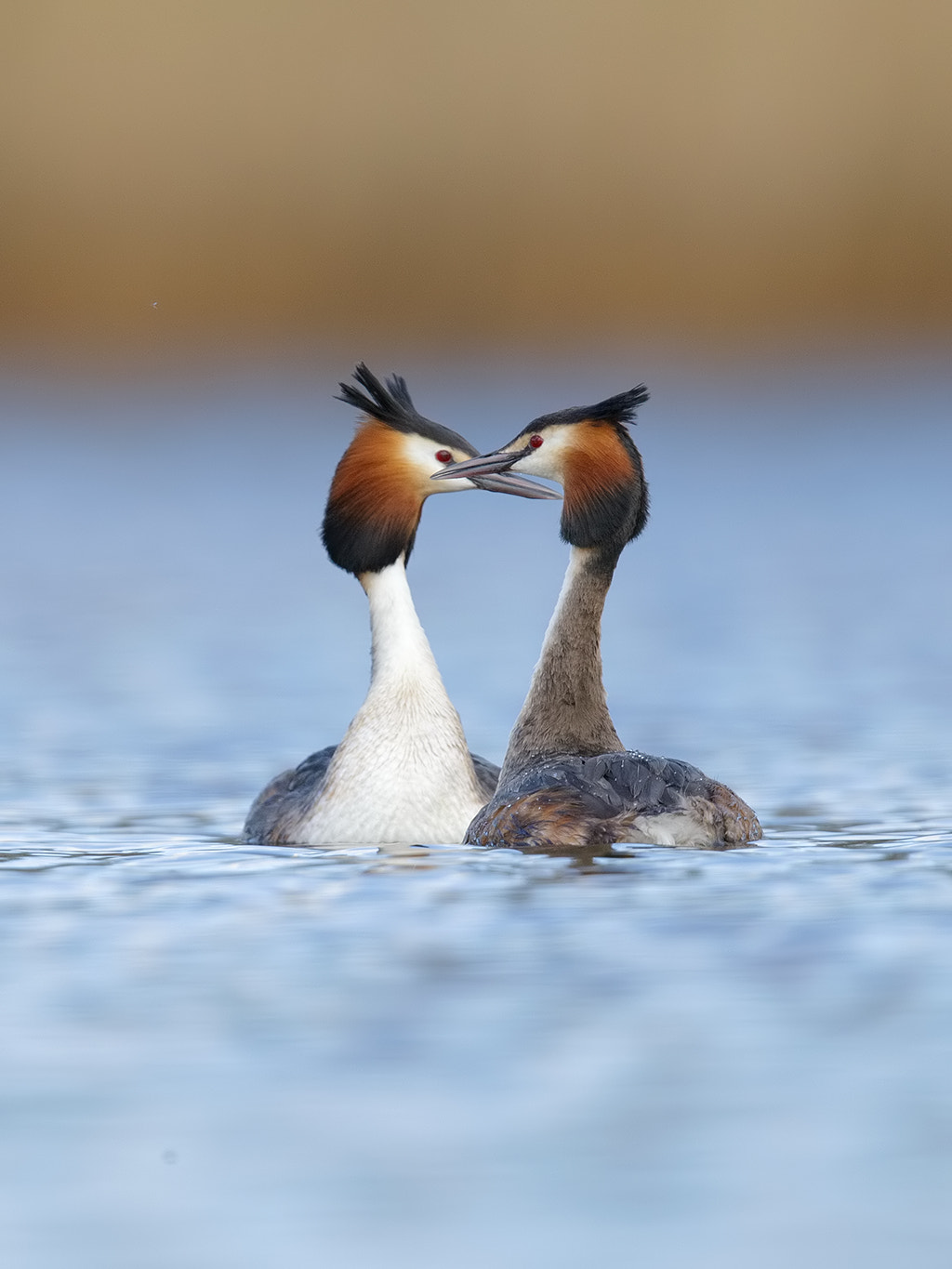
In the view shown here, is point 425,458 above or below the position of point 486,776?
above

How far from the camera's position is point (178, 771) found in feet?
32.6

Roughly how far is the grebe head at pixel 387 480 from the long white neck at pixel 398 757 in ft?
0.36

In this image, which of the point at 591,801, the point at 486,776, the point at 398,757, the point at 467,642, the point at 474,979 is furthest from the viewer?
the point at 467,642

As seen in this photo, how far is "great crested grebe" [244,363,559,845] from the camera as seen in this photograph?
8227mm

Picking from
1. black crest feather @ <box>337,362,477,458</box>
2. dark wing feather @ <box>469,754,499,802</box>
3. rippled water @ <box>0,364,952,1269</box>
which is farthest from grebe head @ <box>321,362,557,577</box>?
rippled water @ <box>0,364,952,1269</box>

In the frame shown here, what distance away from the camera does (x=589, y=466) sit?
8.56 meters

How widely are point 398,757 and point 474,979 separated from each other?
2566 mm

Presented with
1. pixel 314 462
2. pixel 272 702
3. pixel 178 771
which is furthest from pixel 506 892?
pixel 314 462

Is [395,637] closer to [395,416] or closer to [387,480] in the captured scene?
[387,480]

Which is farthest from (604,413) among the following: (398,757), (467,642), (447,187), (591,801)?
(447,187)

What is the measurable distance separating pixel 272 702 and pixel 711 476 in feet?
38.2

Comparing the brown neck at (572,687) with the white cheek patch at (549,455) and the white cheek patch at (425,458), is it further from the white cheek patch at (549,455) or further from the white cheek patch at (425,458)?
the white cheek patch at (425,458)

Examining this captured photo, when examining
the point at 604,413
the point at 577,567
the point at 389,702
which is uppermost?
the point at 604,413

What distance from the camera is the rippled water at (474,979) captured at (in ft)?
14.3
